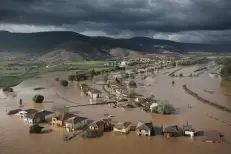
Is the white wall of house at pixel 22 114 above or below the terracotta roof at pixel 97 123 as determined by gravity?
below

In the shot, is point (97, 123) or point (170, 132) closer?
point (170, 132)

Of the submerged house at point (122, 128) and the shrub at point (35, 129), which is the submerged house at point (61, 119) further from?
the submerged house at point (122, 128)

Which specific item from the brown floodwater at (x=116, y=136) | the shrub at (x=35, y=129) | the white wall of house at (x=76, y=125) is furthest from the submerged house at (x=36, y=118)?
the white wall of house at (x=76, y=125)

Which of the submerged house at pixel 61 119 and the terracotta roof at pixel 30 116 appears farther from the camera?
the terracotta roof at pixel 30 116

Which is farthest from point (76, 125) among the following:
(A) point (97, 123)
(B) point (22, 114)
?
(B) point (22, 114)

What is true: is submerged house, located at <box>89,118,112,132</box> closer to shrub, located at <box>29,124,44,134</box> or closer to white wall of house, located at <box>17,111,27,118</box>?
shrub, located at <box>29,124,44,134</box>

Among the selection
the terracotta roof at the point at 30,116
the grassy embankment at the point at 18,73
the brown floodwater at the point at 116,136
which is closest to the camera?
the brown floodwater at the point at 116,136

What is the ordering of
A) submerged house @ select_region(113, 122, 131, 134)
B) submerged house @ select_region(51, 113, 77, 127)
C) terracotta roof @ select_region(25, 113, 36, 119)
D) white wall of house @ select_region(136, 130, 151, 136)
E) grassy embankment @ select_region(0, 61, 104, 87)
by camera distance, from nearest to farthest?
white wall of house @ select_region(136, 130, 151, 136) < submerged house @ select_region(113, 122, 131, 134) < submerged house @ select_region(51, 113, 77, 127) < terracotta roof @ select_region(25, 113, 36, 119) < grassy embankment @ select_region(0, 61, 104, 87)

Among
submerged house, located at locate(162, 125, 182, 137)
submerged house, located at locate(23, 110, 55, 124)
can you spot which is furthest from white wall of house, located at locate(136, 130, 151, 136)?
submerged house, located at locate(23, 110, 55, 124)

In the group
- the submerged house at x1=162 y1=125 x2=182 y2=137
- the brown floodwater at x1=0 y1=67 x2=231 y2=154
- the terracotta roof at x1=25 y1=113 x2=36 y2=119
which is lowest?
the brown floodwater at x1=0 y1=67 x2=231 y2=154

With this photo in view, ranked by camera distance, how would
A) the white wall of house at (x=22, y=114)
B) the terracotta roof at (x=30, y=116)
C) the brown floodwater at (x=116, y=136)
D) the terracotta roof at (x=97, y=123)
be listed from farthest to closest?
the white wall of house at (x=22, y=114)
the terracotta roof at (x=30, y=116)
the terracotta roof at (x=97, y=123)
the brown floodwater at (x=116, y=136)

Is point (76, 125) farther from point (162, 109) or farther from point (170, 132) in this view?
point (162, 109)

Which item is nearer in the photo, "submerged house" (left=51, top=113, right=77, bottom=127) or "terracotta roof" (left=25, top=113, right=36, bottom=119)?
"submerged house" (left=51, top=113, right=77, bottom=127)

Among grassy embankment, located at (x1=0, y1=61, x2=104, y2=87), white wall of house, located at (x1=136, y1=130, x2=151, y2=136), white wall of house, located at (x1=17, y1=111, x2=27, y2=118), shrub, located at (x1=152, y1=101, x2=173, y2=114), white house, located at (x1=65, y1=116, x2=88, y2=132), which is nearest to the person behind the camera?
white wall of house, located at (x1=136, y1=130, x2=151, y2=136)
